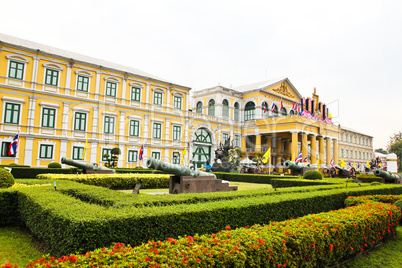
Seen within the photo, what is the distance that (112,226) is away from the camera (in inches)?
175

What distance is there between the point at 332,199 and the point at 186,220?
658cm

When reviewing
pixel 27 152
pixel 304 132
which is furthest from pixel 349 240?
pixel 304 132

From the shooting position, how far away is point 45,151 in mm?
24312

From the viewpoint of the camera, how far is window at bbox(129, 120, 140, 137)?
98.3ft

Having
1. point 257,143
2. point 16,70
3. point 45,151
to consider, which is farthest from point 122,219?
point 257,143

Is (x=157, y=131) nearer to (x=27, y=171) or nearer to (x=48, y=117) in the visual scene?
(x=48, y=117)

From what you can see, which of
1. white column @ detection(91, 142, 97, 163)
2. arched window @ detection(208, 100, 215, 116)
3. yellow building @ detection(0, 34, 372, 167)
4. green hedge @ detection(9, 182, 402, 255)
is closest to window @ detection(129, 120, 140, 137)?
yellow building @ detection(0, 34, 372, 167)

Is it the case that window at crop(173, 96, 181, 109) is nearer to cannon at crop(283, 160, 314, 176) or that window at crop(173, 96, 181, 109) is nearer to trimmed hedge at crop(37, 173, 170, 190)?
cannon at crop(283, 160, 314, 176)

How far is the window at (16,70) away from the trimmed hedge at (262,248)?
2546cm

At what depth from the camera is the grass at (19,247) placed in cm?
494

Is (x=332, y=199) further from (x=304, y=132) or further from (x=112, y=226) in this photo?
(x=304, y=132)

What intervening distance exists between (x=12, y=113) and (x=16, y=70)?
3.80 meters

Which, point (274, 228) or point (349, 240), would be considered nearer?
point (274, 228)

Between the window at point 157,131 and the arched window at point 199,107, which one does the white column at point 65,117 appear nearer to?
the window at point 157,131
